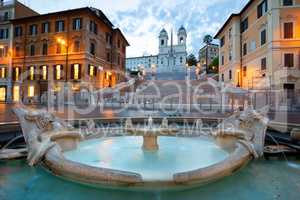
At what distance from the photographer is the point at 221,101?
2078 cm

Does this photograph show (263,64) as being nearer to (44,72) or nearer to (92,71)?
(92,71)

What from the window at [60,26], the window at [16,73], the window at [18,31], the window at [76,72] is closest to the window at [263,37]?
the window at [76,72]

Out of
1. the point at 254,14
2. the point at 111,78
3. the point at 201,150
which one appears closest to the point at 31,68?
the point at 111,78

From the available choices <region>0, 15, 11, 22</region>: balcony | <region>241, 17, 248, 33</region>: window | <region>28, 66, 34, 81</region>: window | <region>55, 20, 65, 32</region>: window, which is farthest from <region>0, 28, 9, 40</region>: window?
<region>241, 17, 248, 33</region>: window

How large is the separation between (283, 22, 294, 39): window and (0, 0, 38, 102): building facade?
39.3 m

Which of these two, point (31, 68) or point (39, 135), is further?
point (31, 68)

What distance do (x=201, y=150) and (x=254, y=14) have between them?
2683cm

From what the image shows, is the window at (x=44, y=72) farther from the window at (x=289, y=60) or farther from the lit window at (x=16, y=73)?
the window at (x=289, y=60)

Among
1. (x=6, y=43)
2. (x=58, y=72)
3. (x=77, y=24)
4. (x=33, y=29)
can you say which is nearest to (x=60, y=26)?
(x=77, y=24)

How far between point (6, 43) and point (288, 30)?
40.8 meters

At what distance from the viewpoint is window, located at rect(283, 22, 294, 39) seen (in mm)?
23562

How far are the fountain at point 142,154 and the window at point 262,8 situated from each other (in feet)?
73.8

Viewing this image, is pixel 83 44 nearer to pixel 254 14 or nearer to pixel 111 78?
pixel 111 78

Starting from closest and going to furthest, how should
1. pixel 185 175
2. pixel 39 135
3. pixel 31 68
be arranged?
pixel 185 175
pixel 39 135
pixel 31 68
